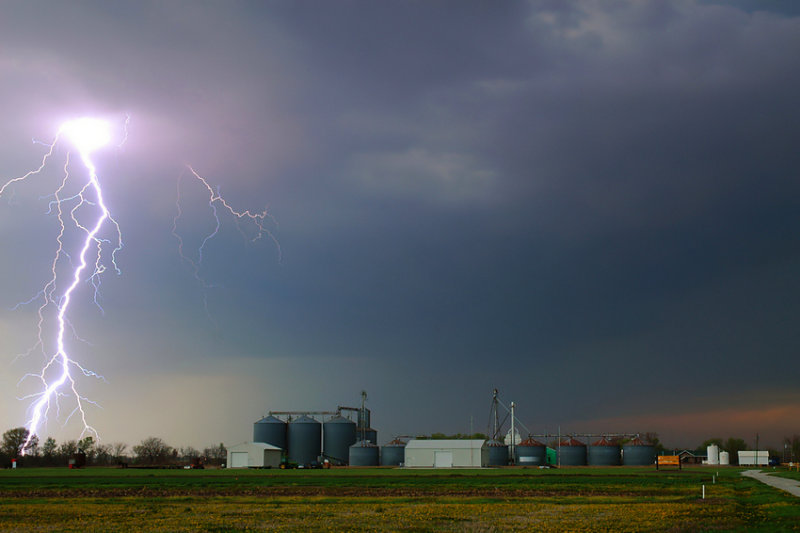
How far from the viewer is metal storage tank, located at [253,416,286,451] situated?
13725cm

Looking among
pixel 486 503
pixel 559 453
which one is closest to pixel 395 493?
pixel 486 503

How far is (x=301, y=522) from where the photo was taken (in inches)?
1109

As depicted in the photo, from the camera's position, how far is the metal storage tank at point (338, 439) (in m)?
138

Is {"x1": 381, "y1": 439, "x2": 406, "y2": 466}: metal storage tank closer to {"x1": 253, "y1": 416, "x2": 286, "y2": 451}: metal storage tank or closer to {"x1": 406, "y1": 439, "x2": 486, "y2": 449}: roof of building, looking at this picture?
{"x1": 406, "y1": 439, "x2": 486, "y2": 449}: roof of building

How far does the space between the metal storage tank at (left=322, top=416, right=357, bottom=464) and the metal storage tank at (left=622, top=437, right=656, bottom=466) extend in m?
50.0

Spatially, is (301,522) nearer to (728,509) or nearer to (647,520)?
(647,520)

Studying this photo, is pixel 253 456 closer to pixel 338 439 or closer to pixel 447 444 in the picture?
pixel 338 439

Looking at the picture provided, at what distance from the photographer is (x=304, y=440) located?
137625 millimetres

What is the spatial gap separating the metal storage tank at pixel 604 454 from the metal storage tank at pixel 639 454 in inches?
69.9

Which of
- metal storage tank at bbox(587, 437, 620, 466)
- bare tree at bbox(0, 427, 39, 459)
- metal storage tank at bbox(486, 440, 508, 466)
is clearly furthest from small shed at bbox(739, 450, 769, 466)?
bare tree at bbox(0, 427, 39, 459)

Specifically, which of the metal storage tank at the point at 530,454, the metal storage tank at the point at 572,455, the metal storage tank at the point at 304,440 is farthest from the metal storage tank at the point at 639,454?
the metal storage tank at the point at 304,440

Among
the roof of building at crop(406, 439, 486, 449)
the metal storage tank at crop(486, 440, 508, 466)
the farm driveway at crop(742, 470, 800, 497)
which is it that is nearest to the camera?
the farm driveway at crop(742, 470, 800, 497)

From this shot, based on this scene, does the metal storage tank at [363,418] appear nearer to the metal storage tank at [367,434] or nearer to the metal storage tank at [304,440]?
the metal storage tank at [367,434]

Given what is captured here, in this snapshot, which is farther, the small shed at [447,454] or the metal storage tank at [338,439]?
the metal storage tank at [338,439]
